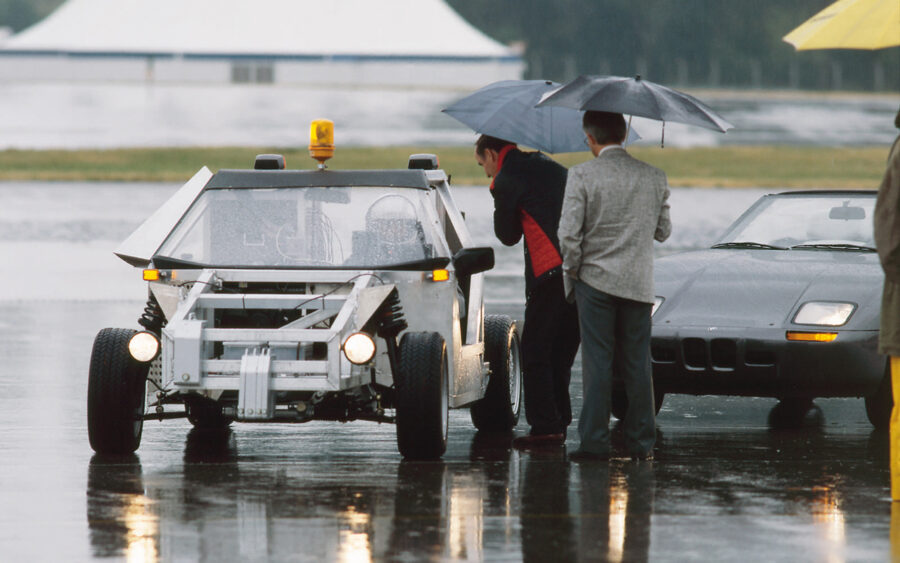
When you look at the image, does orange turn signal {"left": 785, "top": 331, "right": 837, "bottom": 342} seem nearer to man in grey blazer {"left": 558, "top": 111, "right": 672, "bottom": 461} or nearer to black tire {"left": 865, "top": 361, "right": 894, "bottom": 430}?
black tire {"left": 865, "top": 361, "right": 894, "bottom": 430}

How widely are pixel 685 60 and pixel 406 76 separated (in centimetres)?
2368

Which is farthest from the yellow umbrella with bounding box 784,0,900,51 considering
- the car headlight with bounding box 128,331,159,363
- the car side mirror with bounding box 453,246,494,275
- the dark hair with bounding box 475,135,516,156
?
the car headlight with bounding box 128,331,159,363

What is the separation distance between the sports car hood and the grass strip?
77.3 ft

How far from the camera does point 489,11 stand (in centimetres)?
10569

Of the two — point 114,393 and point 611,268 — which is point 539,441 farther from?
point 114,393

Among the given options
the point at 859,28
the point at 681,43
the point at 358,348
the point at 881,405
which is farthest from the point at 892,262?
the point at 681,43

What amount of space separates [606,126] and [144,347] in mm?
2510

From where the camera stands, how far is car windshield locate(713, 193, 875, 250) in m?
9.86

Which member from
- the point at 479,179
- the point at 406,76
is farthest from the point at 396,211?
the point at 406,76

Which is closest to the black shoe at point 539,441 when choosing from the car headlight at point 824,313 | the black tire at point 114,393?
the car headlight at point 824,313

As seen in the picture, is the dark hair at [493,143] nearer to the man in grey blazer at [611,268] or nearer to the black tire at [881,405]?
the man in grey blazer at [611,268]

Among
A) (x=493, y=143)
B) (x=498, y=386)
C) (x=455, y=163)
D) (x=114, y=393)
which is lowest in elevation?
(x=498, y=386)

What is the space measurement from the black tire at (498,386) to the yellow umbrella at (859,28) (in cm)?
257

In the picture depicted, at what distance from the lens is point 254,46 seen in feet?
274
